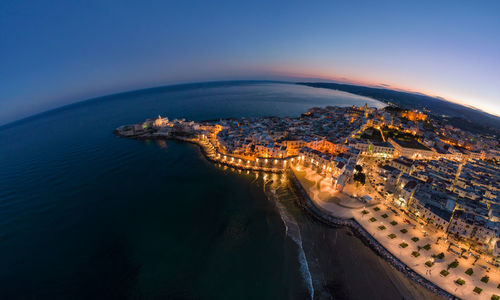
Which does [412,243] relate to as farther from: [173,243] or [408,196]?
[173,243]

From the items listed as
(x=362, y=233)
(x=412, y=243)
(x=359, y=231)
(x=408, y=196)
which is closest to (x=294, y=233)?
(x=359, y=231)

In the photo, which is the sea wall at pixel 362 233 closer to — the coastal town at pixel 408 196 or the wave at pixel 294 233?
the coastal town at pixel 408 196

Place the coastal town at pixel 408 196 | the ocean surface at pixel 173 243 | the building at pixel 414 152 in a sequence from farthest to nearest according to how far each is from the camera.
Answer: the building at pixel 414 152 → the coastal town at pixel 408 196 → the ocean surface at pixel 173 243

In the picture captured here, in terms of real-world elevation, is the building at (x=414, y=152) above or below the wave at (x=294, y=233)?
above

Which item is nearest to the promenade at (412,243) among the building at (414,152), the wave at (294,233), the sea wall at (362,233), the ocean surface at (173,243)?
the sea wall at (362,233)

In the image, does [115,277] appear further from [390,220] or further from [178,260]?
[390,220]

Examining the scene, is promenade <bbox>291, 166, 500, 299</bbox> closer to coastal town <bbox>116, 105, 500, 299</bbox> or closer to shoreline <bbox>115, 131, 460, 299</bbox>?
coastal town <bbox>116, 105, 500, 299</bbox>

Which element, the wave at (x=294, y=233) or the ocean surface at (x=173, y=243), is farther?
the wave at (x=294, y=233)

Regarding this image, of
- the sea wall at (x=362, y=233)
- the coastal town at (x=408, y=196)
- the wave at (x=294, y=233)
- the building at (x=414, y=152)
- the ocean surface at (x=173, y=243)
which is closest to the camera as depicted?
the sea wall at (x=362, y=233)
